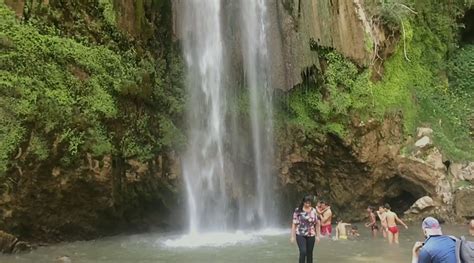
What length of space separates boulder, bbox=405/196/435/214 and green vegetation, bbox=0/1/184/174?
6.64 meters

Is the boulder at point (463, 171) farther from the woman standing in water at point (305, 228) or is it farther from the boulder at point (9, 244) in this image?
the boulder at point (9, 244)

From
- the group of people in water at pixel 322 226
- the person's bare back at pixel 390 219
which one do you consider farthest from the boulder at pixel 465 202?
the person's bare back at pixel 390 219

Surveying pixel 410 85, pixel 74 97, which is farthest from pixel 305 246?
pixel 410 85

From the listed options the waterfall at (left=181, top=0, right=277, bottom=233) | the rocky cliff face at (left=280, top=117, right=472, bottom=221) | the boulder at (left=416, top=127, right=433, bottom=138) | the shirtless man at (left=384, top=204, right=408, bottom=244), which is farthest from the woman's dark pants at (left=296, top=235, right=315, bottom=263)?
the boulder at (left=416, top=127, right=433, bottom=138)

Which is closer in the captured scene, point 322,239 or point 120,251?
point 120,251

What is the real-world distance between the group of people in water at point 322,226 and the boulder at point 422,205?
1.11 m

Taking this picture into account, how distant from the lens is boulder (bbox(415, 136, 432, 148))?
1505cm

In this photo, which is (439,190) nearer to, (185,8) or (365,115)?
(365,115)

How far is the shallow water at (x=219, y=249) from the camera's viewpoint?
985cm

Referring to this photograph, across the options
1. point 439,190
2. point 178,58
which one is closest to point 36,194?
point 178,58

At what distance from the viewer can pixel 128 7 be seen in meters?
13.1

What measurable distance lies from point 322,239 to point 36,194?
6.32 m

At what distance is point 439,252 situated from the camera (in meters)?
4.11

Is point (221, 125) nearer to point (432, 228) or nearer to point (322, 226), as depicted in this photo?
point (322, 226)
